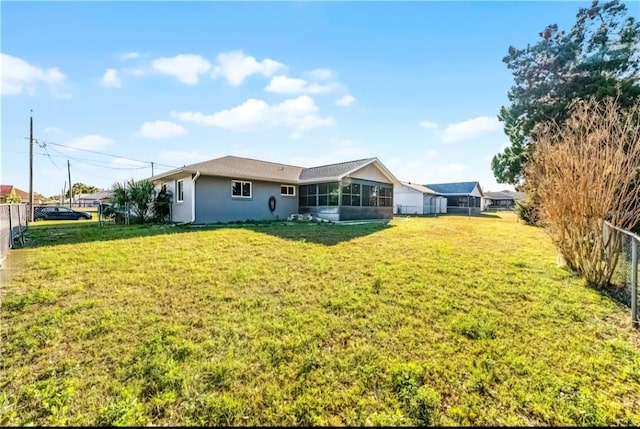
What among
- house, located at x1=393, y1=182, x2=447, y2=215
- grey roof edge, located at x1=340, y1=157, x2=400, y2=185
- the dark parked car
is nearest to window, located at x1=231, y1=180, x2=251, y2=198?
grey roof edge, located at x1=340, y1=157, x2=400, y2=185

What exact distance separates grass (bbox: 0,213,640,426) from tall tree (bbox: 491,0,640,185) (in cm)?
1357

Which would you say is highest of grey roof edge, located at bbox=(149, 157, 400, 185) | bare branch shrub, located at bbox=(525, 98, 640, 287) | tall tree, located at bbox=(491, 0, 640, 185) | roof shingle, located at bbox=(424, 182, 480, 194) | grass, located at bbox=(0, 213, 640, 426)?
tall tree, located at bbox=(491, 0, 640, 185)

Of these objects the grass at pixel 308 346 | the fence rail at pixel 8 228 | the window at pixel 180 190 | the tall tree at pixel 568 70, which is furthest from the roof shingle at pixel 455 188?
the fence rail at pixel 8 228

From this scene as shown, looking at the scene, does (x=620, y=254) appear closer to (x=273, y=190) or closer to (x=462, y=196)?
(x=273, y=190)

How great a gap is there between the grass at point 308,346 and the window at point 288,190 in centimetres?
1116

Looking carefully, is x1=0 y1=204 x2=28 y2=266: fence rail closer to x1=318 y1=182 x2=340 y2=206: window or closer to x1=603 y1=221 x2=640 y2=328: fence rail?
x1=603 y1=221 x2=640 y2=328: fence rail

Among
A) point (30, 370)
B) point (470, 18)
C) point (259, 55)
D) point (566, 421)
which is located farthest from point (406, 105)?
point (30, 370)

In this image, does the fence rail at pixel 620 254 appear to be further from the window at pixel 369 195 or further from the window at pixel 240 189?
the window at pixel 240 189

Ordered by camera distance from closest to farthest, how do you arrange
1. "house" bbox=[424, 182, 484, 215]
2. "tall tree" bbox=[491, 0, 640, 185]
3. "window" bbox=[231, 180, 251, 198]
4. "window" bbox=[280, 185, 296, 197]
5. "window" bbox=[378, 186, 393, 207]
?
"tall tree" bbox=[491, 0, 640, 185], "window" bbox=[231, 180, 251, 198], "window" bbox=[280, 185, 296, 197], "window" bbox=[378, 186, 393, 207], "house" bbox=[424, 182, 484, 215]

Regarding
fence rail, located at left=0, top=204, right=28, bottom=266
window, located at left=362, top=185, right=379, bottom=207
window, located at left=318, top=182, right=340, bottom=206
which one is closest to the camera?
fence rail, located at left=0, top=204, right=28, bottom=266

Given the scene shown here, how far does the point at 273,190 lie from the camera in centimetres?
1661

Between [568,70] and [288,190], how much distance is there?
57.4 ft

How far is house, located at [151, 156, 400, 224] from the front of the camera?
13.8 meters

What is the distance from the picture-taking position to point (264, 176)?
15.6 meters
